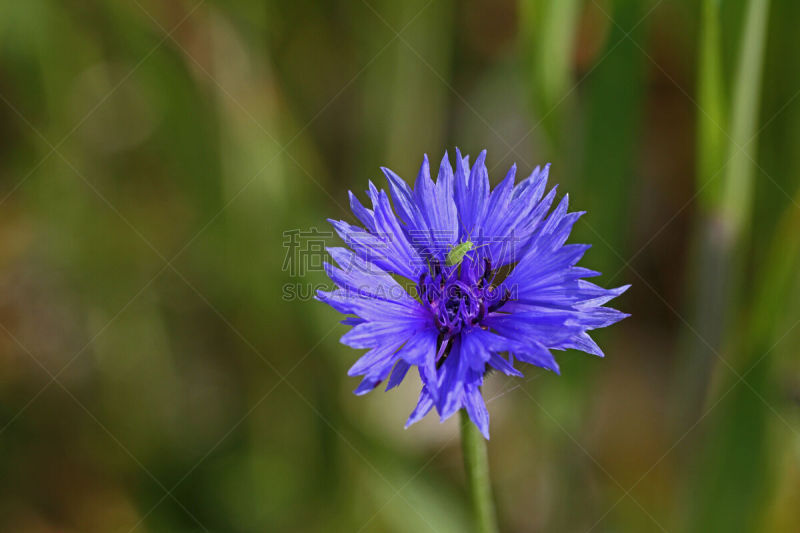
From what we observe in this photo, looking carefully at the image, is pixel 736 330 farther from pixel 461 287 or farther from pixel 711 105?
pixel 461 287

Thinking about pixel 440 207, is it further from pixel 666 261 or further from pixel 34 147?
pixel 34 147

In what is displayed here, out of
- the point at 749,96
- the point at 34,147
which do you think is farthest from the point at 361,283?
the point at 34,147

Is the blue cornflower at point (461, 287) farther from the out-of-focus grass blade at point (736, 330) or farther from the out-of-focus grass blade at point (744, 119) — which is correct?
the out-of-focus grass blade at point (744, 119)

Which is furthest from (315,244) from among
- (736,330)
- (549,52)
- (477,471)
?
(736,330)

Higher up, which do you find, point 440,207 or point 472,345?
point 440,207

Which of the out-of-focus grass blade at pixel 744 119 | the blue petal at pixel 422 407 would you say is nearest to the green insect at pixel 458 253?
the blue petal at pixel 422 407

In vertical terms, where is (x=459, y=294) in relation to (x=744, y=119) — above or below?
below
